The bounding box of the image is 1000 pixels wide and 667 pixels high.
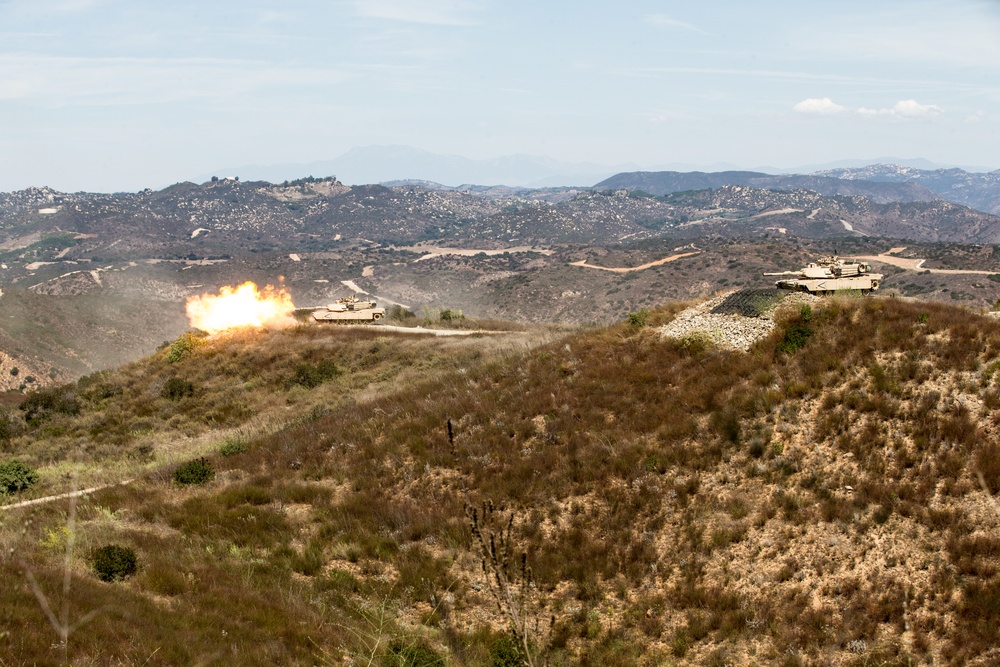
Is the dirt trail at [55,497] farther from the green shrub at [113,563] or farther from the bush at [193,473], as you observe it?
the green shrub at [113,563]

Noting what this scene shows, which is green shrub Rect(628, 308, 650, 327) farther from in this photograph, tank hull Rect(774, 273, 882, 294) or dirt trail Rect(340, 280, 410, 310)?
dirt trail Rect(340, 280, 410, 310)

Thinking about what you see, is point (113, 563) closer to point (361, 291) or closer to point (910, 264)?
point (361, 291)

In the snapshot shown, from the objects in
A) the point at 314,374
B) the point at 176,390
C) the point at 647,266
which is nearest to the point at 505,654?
the point at 314,374

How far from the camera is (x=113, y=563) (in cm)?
1088

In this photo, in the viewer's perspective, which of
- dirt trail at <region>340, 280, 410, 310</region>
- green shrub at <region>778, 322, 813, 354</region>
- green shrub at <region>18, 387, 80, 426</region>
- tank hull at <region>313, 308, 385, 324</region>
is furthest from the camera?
dirt trail at <region>340, 280, 410, 310</region>

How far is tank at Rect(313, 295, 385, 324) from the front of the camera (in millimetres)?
49969

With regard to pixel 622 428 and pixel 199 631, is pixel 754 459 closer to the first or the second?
pixel 622 428

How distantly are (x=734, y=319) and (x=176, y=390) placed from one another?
31.7 m

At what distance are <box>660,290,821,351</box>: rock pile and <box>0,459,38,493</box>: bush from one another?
874 inches

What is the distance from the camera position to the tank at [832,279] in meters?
25.7

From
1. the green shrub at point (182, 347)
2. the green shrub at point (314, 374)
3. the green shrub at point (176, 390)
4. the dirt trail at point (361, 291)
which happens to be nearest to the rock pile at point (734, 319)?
the green shrub at point (314, 374)

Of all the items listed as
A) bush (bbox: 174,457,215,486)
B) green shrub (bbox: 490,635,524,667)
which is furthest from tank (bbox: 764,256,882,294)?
bush (bbox: 174,457,215,486)

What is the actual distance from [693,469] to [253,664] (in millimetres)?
10571

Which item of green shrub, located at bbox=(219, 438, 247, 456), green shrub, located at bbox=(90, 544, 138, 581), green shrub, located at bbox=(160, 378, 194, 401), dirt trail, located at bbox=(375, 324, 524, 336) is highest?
green shrub, located at bbox=(90, 544, 138, 581)
